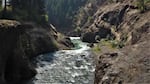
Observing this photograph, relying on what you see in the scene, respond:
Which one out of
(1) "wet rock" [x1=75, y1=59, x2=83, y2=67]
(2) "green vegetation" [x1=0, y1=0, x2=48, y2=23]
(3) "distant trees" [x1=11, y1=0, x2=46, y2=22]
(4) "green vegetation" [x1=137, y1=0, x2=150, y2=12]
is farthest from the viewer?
(3) "distant trees" [x1=11, y1=0, x2=46, y2=22]

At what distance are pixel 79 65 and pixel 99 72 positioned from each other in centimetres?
2986

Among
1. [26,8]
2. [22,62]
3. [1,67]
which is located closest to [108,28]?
[26,8]

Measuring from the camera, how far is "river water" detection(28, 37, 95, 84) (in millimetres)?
52000

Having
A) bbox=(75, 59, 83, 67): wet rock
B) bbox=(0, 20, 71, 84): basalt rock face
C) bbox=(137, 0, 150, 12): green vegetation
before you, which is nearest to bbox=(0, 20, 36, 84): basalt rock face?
bbox=(0, 20, 71, 84): basalt rock face

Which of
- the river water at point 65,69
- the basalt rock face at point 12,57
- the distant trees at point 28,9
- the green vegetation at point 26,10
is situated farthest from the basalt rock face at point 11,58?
the distant trees at point 28,9

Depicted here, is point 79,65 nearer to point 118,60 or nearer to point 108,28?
point 118,60

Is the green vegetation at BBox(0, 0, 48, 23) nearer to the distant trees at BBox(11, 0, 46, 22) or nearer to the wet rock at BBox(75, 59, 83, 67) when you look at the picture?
the distant trees at BBox(11, 0, 46, 22)

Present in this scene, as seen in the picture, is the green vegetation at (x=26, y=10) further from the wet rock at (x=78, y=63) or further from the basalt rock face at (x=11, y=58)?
the basalt rock face at (x=11, y=58)

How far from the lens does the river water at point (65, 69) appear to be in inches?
2047

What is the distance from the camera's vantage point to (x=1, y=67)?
4647 centimetres

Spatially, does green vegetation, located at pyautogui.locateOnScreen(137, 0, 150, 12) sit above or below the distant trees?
above

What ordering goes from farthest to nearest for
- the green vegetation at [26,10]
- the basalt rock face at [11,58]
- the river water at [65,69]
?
the green vegetation at [26,10] → the river water at [65,69] → the basalt rock face at [11,58]

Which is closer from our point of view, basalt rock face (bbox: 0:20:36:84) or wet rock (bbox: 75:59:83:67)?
basalt rock face (bbox: 0:20:36:84)

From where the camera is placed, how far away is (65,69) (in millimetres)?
60375
